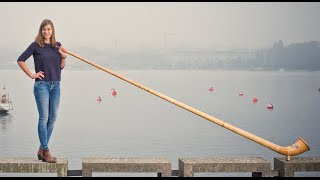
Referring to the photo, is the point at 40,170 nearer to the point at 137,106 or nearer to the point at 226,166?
the point at 226,166

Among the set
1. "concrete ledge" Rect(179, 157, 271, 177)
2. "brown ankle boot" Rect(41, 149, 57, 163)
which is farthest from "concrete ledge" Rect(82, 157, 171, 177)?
"brown ankle boot" Rect(41, 149, 57, 163)

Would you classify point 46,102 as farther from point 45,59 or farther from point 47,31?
point 47,31

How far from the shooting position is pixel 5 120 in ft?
237

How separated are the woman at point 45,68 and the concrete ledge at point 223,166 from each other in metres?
2.66

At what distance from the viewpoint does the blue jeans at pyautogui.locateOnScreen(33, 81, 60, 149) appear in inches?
487

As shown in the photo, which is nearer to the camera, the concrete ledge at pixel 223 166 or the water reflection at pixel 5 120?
→ the concrete ledge at pixel 223 166

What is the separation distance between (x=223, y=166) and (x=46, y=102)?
3.69 meters

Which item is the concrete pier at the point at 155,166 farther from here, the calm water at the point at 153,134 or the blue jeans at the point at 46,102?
the calm water at the point at 153,134

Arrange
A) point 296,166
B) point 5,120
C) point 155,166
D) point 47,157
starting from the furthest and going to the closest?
point 5,120, point 296,166, point 155,166, point 47,157

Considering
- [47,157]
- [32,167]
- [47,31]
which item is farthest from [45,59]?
[32,167]

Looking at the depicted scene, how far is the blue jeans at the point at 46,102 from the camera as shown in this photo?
12.4m

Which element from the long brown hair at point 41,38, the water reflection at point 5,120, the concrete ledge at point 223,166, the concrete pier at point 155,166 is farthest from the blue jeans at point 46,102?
the water reflection at point 5,120

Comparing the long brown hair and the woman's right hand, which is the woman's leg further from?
the long brown hair

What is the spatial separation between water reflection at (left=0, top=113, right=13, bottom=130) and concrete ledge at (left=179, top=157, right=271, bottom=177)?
52.8 meters
